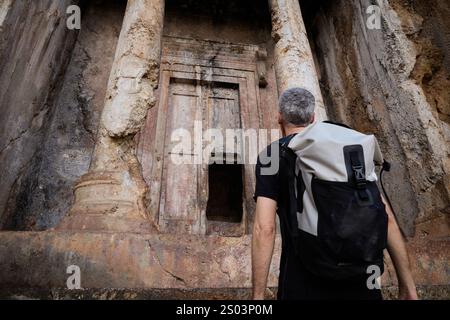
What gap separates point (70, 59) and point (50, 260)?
4.65 m

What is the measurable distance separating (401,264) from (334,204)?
0.55 meters

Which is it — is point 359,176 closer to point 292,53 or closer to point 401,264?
point 401,264

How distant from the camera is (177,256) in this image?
2.48m

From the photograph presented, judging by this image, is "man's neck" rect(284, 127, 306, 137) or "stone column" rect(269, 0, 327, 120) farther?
"stone column" rect(269, 0, 327, 120)

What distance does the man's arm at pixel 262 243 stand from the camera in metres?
1.32

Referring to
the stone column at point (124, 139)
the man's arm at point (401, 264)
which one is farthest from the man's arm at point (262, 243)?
the stone column at point (124, 139)

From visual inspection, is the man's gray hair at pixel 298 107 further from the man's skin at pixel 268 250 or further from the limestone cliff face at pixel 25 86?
the limestone cliff face at pixel 25 86

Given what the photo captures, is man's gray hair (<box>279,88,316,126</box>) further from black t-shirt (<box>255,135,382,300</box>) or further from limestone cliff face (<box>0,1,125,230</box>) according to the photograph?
limestone cliff face (<box>0,1,125,230</box>)

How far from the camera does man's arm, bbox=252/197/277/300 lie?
1.32 meters

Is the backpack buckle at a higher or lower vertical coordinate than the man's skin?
higher

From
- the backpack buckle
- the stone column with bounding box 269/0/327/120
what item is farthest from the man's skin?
the stone column with bounding box 269/0/327/120

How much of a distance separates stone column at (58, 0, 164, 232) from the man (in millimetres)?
1571

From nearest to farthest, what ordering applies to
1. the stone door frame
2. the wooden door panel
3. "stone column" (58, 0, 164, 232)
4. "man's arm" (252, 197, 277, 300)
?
1. "man's arm" (252, 197, 277, 300)
2. "stone column" (58, 0, 164, 232)
3. the wooden door panel
4. the stone door frame
